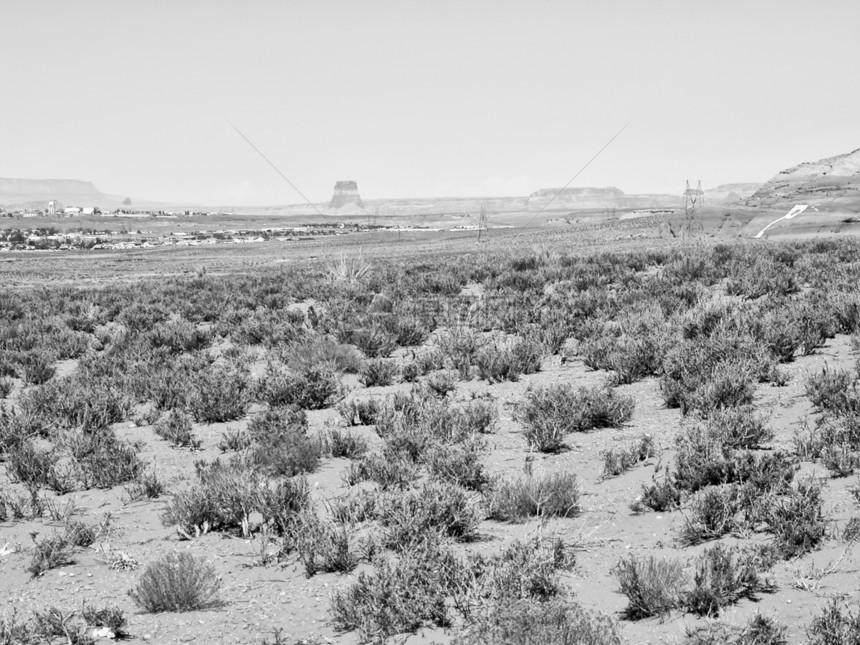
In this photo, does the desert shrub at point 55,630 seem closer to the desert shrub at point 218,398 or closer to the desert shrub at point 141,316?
the desert shrub at point 218,398

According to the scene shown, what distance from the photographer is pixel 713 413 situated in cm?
738

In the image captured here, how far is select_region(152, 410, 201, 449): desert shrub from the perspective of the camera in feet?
27.8

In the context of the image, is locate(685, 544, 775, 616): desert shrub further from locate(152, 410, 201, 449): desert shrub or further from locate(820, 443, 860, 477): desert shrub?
locate(152, 410, 201, 449): desert shrub

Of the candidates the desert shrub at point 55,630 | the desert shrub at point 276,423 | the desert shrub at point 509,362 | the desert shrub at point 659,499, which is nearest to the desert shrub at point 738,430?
the desert shrub at point 659,499

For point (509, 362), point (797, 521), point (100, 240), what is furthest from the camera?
point (100, 240)

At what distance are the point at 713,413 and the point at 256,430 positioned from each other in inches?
178

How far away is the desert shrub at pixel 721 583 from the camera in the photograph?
4.34 metres

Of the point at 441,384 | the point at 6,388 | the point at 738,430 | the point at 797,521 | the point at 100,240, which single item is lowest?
the point at 6,388

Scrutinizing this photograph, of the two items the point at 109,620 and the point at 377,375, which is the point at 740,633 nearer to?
the point at 109,620

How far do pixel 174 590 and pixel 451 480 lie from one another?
2443mm

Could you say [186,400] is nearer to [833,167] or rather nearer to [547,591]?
[547,591]

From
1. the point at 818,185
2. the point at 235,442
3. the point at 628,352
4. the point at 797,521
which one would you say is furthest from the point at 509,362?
the point at 818,185

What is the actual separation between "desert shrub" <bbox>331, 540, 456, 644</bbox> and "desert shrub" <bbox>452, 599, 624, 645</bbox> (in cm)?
32

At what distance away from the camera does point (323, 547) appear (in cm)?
525
